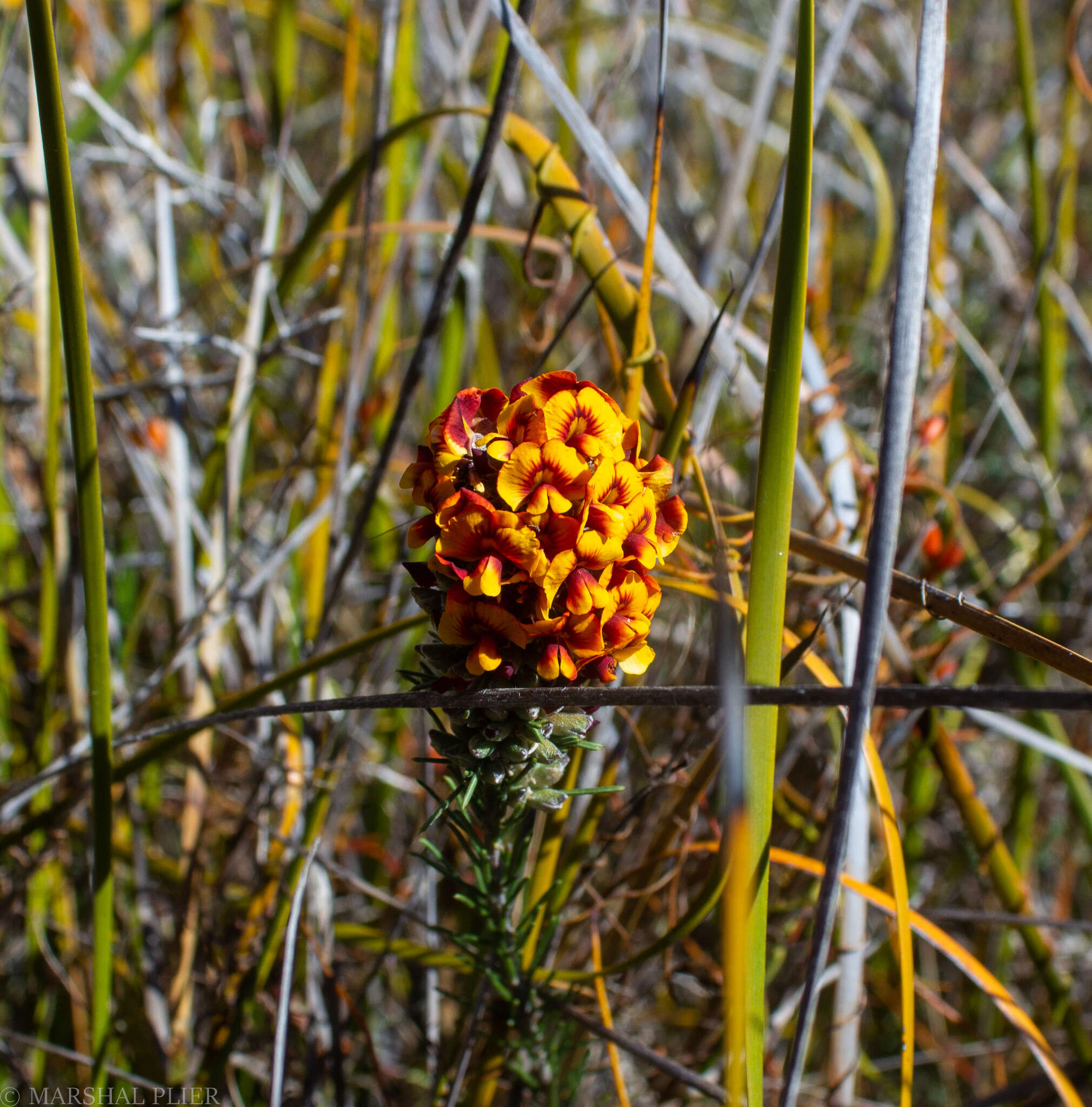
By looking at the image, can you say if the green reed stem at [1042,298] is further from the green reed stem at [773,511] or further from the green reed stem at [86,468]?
the green reed stem at [86,468]

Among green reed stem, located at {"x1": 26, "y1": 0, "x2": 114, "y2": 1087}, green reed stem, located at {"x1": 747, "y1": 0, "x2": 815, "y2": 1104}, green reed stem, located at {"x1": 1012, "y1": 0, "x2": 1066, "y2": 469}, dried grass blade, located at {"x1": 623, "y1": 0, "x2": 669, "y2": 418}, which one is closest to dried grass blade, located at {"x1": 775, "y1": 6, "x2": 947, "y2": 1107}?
green reed stem, located at {"x1": 747, "y1": 0, "x2": 815, "y2": 1104}

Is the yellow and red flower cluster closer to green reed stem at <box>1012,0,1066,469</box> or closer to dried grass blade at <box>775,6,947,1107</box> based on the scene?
dried grass blade at <box>775,6,947,1107</box>

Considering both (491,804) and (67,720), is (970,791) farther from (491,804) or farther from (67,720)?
(67,720)

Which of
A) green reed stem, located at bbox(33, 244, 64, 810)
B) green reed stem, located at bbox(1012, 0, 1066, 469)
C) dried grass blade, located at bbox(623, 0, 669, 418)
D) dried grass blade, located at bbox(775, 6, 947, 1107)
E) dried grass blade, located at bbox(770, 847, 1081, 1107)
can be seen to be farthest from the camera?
green reed stem, located at bbox(1012, 0, 1066, 469)

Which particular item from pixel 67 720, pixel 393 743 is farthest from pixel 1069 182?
pixel 67 720

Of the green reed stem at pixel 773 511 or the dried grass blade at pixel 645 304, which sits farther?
the dried grass blade at pixel 645 304

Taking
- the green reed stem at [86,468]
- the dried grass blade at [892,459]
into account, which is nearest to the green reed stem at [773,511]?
the dried grass blade at [892,459]

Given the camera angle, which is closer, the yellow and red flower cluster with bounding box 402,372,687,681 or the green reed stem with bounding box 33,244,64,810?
the yellow and red flower cluster with bounding box 402,372,687,681
